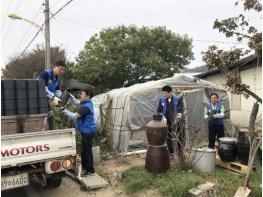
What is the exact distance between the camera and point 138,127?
420 inches

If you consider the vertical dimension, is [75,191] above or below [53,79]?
below

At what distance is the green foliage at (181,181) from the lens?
5984 mm

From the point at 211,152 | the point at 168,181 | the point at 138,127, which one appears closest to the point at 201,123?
the point at 138,127

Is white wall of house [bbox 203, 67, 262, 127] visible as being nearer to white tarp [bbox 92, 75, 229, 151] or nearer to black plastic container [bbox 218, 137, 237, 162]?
white tarp [bbox 92, 75, 229, 151]

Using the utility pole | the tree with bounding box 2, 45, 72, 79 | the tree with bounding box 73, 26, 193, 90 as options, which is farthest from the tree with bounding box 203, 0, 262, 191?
the tree with bounding box 2, 45, 72, 79

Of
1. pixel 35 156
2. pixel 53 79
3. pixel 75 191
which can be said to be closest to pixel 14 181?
pixel 35 156

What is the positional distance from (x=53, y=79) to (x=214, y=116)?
3.99m

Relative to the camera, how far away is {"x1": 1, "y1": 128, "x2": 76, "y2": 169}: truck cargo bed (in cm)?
524

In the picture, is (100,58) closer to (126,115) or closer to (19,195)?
(126,115)

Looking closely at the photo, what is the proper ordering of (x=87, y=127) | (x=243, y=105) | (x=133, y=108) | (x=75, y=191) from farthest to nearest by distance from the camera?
(x=243, y=105)
(x=133, y=108)
(x=87, y=127)
(x=75, y=191)

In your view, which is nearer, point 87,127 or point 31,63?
point 87,127

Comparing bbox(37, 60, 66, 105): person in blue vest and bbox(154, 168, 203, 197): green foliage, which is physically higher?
bbox(37, 60, 66, 105): person in blue vest

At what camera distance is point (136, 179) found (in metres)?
6.87

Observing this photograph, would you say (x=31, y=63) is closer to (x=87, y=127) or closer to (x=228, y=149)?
(x=87, y=127)
